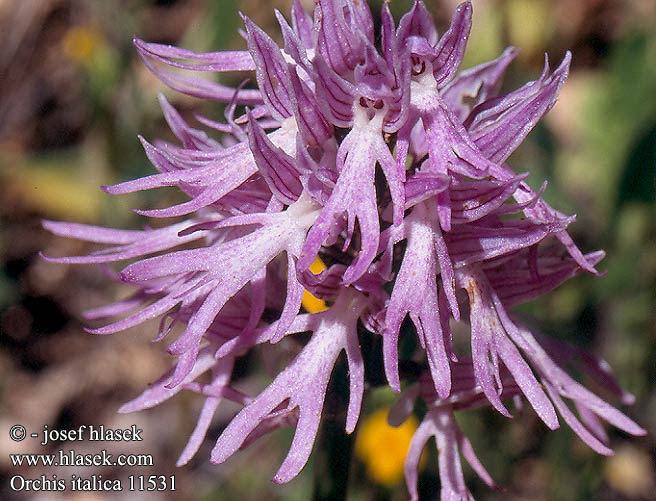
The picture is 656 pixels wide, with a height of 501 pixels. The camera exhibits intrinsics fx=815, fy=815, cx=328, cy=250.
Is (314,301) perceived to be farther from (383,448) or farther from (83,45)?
(83,45)

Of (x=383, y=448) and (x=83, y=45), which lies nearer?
(x=383, y=448)

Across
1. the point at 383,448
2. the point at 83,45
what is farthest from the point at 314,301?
the point at 83,45

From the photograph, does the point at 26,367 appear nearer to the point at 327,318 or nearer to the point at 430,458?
the point at 430,458

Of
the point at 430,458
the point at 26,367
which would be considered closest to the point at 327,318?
the point at 430,458

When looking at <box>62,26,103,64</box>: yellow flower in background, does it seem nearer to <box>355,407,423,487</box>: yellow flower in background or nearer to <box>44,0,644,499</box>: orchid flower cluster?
<box>355,407,423,487</box>: yellow flower in background

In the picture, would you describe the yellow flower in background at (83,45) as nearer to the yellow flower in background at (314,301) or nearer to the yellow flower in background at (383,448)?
the yellow flower in background at (314,301)

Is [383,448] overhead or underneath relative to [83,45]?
underneath

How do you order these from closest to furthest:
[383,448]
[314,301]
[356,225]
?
[356,225], [314,301], [383,448]
